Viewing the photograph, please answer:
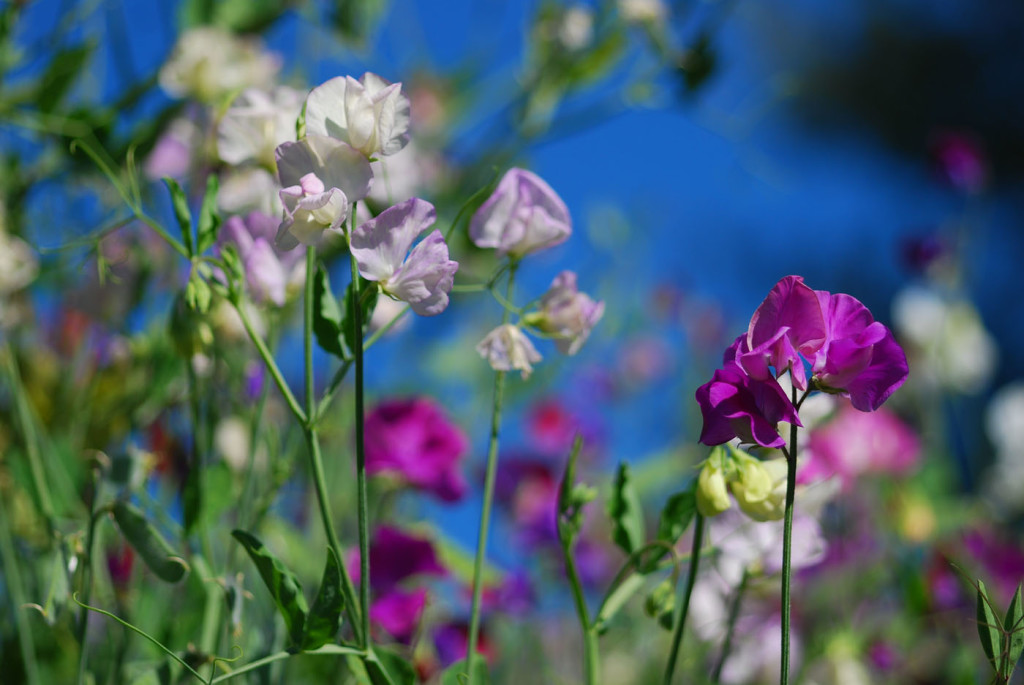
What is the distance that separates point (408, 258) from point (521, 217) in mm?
76

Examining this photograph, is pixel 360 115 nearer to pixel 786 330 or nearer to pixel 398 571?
pixel 786 330

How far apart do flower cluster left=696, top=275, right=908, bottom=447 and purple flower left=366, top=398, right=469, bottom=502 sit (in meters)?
0.35

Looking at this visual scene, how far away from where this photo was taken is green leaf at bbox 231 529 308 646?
0.96 ft

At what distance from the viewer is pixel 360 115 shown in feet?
0.99

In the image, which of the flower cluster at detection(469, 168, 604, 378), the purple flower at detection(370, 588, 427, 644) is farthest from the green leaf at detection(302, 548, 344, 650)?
the purple flower at detection(370, 588, 427, 644)

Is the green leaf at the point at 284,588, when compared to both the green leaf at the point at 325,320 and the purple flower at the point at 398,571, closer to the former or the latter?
the green leaf at the point at 325,320

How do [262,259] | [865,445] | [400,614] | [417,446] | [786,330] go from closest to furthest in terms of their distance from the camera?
[786,330] < [262,259] < [400,614] < [417,446] < [865,445]

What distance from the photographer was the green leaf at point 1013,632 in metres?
0.27

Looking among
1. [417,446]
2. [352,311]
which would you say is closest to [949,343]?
[417,446]

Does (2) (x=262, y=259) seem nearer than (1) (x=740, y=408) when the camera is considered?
No

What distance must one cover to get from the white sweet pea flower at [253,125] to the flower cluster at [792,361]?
0.23 metres

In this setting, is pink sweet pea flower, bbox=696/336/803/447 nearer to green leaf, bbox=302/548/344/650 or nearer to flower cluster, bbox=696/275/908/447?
flower cluster, bbox=696/275/908/447

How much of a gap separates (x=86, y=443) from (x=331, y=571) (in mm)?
474

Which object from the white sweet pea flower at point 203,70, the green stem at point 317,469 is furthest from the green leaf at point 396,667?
the white sweet pea flower at point 203,70
